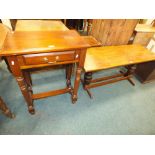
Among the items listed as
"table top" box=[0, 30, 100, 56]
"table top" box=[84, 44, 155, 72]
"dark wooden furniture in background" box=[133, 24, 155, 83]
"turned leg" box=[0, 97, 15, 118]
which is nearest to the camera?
"table top" box=[0, 30, 100, 56]

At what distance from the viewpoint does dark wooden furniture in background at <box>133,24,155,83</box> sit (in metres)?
1.95

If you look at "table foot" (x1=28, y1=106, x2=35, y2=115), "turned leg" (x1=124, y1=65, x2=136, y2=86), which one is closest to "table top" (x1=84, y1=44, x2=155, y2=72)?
"turned leg" (x1=124, y1=65, x2=136, y2=86)

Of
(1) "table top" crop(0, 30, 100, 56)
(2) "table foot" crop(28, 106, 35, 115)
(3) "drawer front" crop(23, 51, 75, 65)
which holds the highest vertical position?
(1) "table top" crop(0, 30, 100, 56)

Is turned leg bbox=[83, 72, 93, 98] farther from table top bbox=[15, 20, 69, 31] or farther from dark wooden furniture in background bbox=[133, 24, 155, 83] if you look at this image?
dark wooden furniture in background bbox=[133, 24, 155, 83]

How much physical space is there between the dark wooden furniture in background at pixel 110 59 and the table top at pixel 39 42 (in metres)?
0.45

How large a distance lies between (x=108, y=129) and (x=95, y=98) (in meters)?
0.47

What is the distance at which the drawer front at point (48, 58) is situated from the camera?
2.96 feet

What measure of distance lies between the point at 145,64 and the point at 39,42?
184cm

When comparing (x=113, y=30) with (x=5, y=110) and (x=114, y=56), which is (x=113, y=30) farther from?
(x=5, y=110)

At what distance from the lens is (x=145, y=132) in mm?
1445

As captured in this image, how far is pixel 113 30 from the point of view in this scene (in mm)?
1764

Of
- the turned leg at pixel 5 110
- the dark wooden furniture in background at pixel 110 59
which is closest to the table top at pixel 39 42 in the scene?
the dark wooden furniture in background at pixel 110 59

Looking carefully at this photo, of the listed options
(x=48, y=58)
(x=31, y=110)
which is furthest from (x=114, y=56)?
(x=31, y=110)

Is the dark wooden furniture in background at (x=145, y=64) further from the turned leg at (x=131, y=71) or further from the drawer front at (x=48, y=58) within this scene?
the drawer front at (x=48, y=58)
